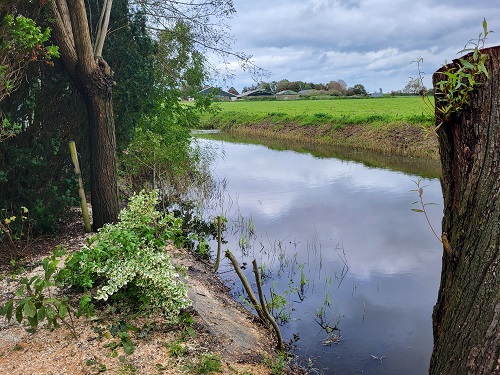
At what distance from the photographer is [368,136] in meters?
24.4

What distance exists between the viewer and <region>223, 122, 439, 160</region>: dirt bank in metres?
20.4

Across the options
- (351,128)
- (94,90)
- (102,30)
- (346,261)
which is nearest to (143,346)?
(94,90)

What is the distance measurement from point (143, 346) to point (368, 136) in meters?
22.3

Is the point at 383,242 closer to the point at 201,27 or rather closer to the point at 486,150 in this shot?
the point at 201,27

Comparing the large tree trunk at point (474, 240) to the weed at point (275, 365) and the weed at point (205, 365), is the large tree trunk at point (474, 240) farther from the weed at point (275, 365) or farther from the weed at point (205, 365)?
the weed at point (275, 365)

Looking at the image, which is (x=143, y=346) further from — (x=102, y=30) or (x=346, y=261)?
(x=102, y=30)

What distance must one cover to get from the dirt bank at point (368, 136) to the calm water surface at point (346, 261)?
14.0 feet

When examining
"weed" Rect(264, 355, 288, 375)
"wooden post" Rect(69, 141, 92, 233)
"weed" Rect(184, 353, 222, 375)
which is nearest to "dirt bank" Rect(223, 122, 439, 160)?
"wooden post" Rect(69, 141, 92, 233)

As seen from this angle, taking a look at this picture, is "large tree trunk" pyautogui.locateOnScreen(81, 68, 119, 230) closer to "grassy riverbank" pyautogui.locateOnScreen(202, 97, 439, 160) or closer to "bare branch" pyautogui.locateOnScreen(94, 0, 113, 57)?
"bare branch" pyautogui.locateOnScreen(94, 0, 113, 57)

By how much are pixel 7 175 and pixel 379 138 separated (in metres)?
20.4

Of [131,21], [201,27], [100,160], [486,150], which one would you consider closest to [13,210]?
[100,160]

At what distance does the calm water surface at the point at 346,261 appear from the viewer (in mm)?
5719

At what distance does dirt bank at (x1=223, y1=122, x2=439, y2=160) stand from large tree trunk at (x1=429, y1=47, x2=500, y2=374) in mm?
14057

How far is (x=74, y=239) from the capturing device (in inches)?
290
